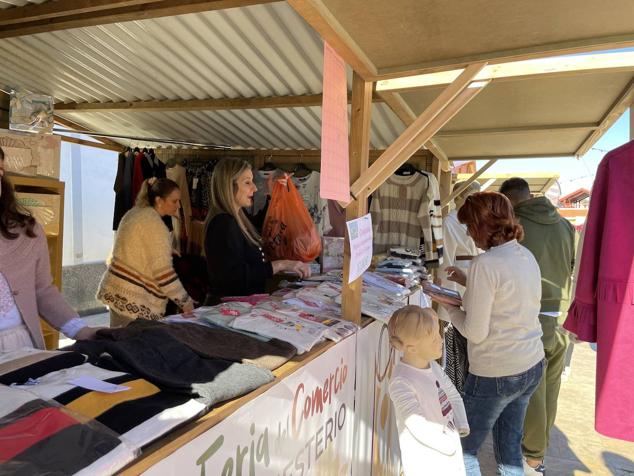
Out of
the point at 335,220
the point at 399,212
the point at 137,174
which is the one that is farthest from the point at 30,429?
the point at 137,174

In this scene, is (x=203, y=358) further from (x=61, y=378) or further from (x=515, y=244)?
(x=515, y=244)

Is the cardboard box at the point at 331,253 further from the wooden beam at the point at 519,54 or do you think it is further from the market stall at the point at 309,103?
→ the wooden beam at the point at 519,54

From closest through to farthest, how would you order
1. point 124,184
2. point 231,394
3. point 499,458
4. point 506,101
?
point 231,394 → point 499,458 → point 506,101 → point 124,184

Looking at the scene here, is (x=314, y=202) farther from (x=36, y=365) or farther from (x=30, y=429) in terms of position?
(x=30, y=429)

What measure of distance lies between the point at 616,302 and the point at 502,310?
648mm

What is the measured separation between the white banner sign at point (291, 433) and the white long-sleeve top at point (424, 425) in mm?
255

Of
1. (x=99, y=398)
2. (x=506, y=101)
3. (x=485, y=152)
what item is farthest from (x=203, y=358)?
(x=485, y=152)

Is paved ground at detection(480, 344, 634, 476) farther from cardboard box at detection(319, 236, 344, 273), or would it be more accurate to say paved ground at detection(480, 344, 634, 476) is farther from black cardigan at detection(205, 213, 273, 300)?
black cardigan at detection(205, 213, 273, 300)

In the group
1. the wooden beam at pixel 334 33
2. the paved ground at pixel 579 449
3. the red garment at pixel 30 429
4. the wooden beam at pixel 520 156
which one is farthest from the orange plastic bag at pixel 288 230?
the red garment at pixel 30 429

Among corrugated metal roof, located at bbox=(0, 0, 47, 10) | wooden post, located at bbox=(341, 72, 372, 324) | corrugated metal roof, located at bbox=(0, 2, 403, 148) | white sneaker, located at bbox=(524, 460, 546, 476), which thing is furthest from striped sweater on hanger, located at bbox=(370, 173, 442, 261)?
corrugated metal roof, located at bbox=(0, 0, 47, 10)

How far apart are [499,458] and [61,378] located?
2.37m

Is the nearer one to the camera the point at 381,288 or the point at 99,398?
the point at 99,398

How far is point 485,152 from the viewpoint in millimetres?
4969

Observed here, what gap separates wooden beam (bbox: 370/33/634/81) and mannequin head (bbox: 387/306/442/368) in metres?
1.05
